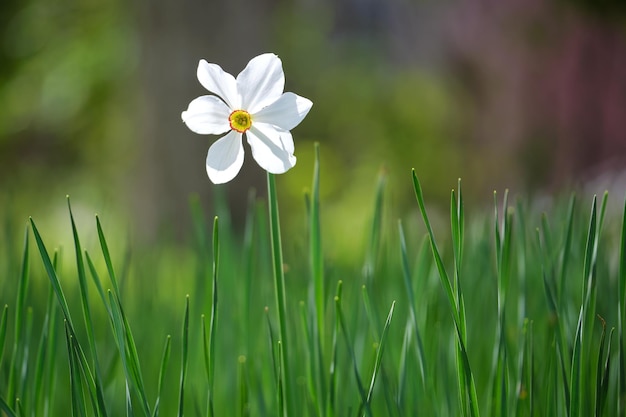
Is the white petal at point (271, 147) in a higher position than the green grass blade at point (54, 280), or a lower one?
higher

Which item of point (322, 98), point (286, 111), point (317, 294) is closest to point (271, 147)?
point (286, 111)

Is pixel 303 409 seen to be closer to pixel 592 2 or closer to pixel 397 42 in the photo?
pixel 592 2

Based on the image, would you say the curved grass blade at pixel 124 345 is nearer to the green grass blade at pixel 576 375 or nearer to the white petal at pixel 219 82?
the white petal at pixel 219 82

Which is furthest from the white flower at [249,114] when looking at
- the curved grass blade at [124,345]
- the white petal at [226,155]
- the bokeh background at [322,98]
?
the bokeh background at [322,98]

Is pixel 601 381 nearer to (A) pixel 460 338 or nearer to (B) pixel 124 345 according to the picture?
(A) pixel 460 338

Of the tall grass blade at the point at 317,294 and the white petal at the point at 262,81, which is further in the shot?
the tall grass blade at the point at 317,294

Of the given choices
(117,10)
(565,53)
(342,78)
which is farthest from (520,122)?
(117,10)

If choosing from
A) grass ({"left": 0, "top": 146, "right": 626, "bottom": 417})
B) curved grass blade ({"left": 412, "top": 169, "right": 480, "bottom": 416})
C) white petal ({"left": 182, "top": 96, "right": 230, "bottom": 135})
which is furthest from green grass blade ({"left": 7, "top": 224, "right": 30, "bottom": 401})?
curved grass blade ({"left": 412, "top": 169, "right": 480, "bottom": 416})
